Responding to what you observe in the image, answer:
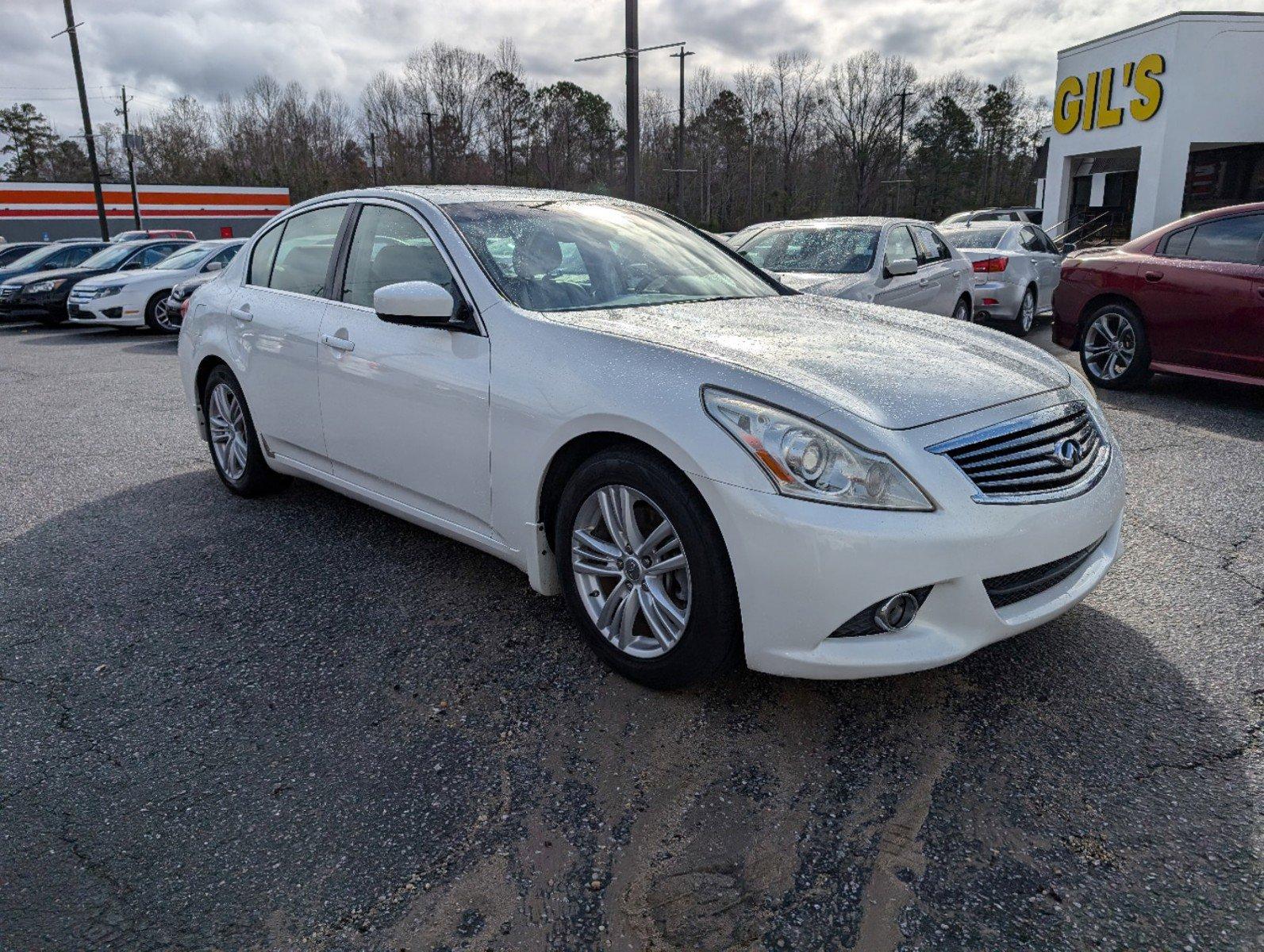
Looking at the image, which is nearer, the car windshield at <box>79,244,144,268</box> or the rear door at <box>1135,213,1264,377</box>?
the rear door at <box>1135,213,1264,377</box>

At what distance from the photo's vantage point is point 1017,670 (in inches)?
119

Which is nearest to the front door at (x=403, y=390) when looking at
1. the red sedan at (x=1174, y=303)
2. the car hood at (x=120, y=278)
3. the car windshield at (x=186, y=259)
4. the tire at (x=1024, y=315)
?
the red sedan at (x=1174, y=303)

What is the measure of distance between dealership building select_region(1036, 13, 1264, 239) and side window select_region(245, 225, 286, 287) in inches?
821

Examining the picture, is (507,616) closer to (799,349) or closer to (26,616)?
(799,349)

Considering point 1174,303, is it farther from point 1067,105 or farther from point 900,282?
point 1067,105

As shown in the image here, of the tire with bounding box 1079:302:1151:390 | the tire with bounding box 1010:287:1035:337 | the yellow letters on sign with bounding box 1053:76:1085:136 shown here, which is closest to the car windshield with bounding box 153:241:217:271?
the tire with bounding box 1010:287:1035:337

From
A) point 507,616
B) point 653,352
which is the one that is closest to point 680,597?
point 653,352

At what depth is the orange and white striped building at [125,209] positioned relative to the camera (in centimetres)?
4253

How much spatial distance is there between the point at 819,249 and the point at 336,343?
5816 millimetres

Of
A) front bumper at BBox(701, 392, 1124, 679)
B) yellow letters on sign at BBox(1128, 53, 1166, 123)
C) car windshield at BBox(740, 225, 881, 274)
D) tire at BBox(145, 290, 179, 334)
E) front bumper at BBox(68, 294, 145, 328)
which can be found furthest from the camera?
yellow letters on sign at BBox(1128, 53, 1166, 123)

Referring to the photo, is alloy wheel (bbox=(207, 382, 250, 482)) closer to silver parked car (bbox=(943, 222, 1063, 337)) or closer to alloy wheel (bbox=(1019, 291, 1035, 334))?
silver parked car (bbox=(943, 222, 1063, 337))

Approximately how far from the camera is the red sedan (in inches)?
260

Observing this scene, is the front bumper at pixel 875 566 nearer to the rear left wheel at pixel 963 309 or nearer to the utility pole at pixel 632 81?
the rear left wheel at pixel 963 309

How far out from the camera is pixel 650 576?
9.28ft
